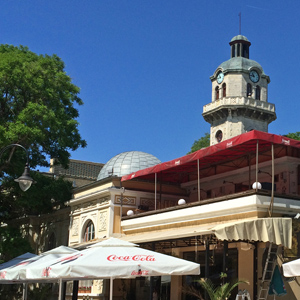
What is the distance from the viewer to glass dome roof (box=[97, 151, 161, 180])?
30.7 m

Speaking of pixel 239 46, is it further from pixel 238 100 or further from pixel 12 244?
pixel 12 244

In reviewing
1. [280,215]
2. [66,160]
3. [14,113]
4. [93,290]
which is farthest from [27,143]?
[280,215]

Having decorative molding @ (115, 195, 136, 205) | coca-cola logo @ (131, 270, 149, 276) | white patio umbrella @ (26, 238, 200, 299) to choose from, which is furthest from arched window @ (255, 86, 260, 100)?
coca-cola logo @ (131, 270, 149, 276)

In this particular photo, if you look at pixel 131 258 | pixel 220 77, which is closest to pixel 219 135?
pixel 220 77

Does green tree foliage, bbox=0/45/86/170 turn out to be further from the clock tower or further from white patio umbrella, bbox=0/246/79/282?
the clock tower

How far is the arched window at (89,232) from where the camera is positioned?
26766 mm

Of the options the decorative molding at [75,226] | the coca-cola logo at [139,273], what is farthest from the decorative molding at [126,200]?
the coca-cola logo at [139,273]

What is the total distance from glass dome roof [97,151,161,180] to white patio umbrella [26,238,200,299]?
17712mm

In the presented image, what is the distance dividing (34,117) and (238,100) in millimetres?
29621

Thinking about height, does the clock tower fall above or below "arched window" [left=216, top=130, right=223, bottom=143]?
above

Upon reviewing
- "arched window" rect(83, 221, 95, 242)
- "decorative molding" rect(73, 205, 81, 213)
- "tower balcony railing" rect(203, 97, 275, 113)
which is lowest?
"arched window" rect(83, 221, 95, 242)

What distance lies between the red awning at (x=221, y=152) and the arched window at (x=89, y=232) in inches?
145

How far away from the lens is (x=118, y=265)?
457 inches

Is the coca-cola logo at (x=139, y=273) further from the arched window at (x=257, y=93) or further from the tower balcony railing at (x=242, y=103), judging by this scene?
the arched window at (x=257, y=93)
